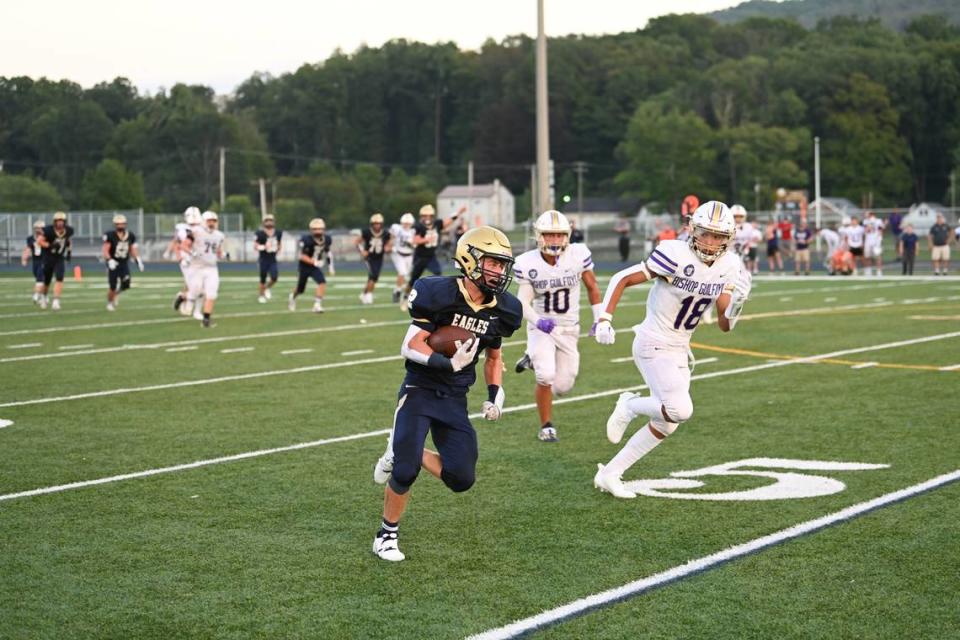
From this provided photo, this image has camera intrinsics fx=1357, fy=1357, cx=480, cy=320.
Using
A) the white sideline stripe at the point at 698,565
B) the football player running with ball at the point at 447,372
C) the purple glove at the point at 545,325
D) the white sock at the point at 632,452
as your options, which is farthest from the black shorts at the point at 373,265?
the football player running with ball at the point at 447,372

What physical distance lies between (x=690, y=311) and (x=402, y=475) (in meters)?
2.53

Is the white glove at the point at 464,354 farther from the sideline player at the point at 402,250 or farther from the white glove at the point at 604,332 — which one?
the sideline player at the point at 402,250

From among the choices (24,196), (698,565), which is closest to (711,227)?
(698,565)

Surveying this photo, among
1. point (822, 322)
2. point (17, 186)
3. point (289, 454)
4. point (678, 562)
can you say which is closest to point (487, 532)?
point (678, 562)

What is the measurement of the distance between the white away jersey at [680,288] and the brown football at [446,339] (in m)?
1.84

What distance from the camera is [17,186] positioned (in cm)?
9162

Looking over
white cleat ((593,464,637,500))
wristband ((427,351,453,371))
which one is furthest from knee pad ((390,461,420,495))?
white cleat ((593,464,637,500))

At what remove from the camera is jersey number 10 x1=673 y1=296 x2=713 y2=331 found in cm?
819

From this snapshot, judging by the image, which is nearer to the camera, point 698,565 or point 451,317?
point 698,565

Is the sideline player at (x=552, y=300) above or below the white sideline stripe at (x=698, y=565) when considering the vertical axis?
above

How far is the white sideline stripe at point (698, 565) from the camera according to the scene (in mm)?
5375

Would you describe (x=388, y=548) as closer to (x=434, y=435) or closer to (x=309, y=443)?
(x=434, y=435)

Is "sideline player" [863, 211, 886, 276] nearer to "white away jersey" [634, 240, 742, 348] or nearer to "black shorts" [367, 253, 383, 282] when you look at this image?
"black shorts" [367, 253, 383, 282]

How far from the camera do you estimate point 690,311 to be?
8219mm
